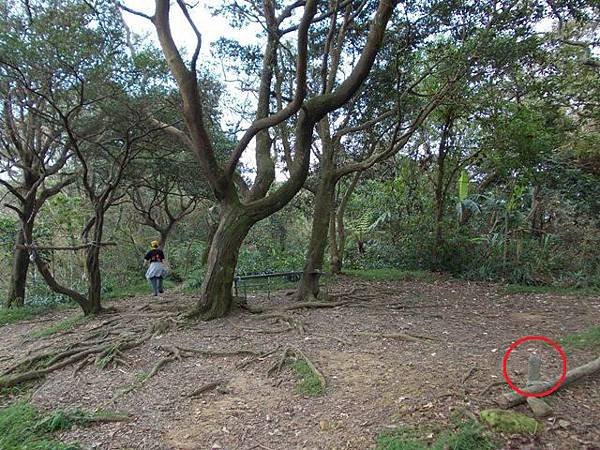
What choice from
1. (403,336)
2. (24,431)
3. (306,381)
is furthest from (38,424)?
(403,336)

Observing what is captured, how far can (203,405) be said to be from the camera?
3.82 m

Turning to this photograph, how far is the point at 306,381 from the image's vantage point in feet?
13.1

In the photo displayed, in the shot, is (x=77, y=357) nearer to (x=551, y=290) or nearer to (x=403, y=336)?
(x=403, y=336)

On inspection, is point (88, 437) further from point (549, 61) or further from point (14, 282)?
point (549, 61)

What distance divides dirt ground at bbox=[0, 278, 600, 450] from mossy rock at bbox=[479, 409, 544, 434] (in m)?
0.06

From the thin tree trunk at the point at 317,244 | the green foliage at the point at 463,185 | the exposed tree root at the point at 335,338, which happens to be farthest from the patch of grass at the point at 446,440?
the green foliage at the point at 463,185

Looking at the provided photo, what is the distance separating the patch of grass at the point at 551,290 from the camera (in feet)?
25.1

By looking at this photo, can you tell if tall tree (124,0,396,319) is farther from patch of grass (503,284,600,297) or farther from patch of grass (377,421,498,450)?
patch of grass (503,284,600,297)

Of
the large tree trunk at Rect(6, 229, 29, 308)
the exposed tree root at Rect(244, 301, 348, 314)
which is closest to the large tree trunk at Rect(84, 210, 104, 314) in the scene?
the large tree trunk at Rect(6, 229, 29, 308)

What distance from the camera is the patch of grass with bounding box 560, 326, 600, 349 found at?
4.21 m

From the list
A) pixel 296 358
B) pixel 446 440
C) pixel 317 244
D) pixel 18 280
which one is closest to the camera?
pixel 446 440

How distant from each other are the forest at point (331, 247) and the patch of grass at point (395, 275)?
60mm

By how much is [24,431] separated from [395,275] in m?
8.47

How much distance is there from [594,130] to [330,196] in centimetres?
825
